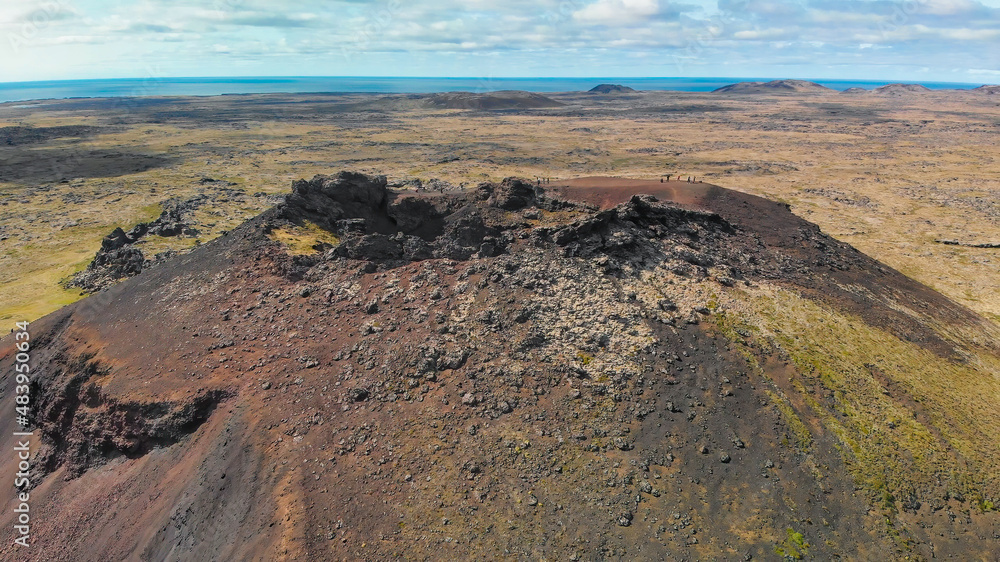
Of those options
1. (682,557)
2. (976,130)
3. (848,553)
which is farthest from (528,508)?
(976,130)

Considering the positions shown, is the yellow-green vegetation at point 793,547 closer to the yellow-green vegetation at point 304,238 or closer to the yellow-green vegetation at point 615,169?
the yellow-green vegetation at point 304,238

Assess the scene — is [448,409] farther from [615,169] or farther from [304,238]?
[615,169]

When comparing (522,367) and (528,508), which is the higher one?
(522,367)

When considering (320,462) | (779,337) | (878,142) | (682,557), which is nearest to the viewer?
(682,557)

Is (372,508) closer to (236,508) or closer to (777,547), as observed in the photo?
(236,508)

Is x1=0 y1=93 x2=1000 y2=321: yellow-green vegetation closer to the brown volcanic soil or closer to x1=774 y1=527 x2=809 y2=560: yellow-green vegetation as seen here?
the brown volcanic soil

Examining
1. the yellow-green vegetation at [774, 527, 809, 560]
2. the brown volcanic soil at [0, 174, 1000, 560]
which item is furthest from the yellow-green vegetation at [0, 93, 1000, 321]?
the yellow-green vegetation at [774, 527, 809, 560]

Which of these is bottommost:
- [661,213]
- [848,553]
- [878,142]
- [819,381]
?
[848,553]
